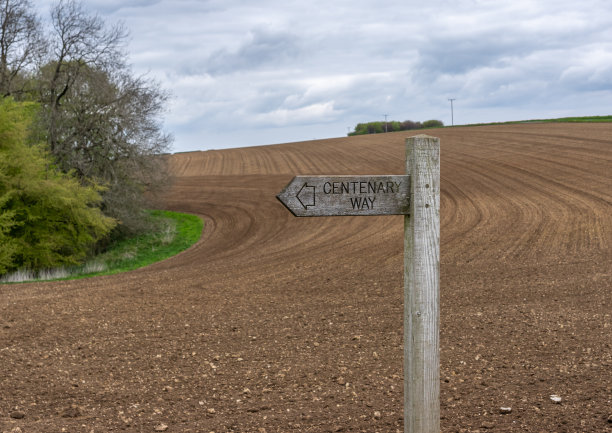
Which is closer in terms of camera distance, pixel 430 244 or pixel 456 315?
pixel 430 244

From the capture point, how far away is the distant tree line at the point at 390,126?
9688 centimetres

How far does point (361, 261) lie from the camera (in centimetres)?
1580

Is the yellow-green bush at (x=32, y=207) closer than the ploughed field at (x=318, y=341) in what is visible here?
No

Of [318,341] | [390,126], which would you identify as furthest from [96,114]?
[390,126]

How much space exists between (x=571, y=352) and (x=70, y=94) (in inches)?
1151

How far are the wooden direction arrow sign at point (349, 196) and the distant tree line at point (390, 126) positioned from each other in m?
91.2

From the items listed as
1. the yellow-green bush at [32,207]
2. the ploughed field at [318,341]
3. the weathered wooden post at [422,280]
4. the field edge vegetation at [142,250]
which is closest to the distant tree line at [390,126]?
the field edge vegetation at [142,250]

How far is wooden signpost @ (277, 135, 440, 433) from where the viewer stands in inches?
173

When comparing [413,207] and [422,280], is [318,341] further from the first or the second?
[413,207]

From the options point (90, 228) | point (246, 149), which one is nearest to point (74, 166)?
point (90, 228)

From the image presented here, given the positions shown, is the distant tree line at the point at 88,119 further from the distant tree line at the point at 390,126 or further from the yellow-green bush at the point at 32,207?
the distant tree line at the point at 390,126

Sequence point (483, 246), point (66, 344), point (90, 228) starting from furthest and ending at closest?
1. point (90, 228)
2. point (483, 246)
3. point (66, 344)

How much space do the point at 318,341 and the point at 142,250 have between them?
74.0ft

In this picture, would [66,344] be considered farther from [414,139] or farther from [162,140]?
[162,140]
